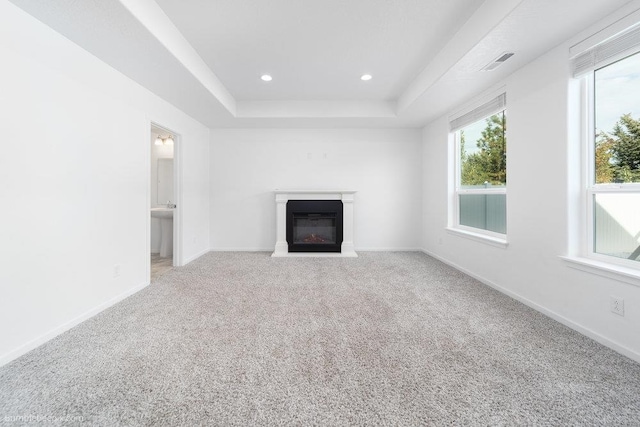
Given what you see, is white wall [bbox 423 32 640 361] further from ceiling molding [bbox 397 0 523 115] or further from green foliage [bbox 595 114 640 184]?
ceiling molding [bbox 397 0 523 115]

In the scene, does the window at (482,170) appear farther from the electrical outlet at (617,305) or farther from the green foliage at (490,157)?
the electrical outlet at (617,305)

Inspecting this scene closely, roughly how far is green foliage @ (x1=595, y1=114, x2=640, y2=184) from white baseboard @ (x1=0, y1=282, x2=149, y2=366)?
4352 mm

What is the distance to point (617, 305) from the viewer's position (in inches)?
71.4

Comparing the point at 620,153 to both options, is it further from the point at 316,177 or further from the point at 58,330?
the point at 58,330

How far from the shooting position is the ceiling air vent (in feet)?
7.90

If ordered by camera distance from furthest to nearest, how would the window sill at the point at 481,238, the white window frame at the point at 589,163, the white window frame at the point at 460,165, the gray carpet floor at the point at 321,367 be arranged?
the white window frame at the point at 460,165
the window sill at the point at 481,238
the white window frame at the point at 589,163
the gray carpet floor at the point at 321,367

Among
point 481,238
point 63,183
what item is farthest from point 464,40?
point 63,183

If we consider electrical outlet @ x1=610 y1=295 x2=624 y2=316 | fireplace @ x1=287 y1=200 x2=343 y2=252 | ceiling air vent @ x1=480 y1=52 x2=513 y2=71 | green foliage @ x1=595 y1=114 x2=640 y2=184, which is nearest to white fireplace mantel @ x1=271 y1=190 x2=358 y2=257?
fireplace @ x1=287 y1=200 x2=343 y2=252

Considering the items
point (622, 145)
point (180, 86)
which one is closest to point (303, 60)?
point (180, 86)

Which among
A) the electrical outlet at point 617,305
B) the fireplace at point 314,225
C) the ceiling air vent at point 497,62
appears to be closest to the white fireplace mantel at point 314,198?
the fireplace at point 314,225

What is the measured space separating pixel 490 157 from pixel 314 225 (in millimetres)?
2957

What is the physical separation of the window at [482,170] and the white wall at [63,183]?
4.13 metres

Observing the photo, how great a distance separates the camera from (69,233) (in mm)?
2162

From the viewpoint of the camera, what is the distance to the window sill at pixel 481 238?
2945 mm
